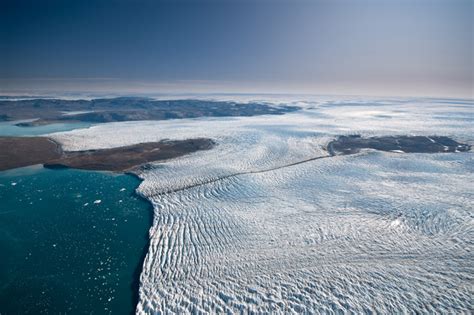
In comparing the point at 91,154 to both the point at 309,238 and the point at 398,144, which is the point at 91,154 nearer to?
the point at 309,238

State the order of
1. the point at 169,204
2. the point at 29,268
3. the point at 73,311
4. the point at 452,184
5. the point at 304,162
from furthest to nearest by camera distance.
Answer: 1. the point at 304,162
2. the point at 452,184
3. the point at 169,204
4. the point at 29,268
5. the point at 73,311

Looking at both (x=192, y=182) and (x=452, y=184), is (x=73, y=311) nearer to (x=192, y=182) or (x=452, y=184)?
(x=192, y=182)

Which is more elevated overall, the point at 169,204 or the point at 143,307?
the point at 169,204

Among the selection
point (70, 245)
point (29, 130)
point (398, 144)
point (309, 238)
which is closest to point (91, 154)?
point (70, 245)

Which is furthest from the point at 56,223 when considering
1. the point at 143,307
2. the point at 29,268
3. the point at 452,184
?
the point at 452,184

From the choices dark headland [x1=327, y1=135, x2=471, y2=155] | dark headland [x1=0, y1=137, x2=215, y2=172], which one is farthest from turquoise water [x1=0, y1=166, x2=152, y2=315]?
dark headland [x1=327, y1=135, x2=471, y2=155]

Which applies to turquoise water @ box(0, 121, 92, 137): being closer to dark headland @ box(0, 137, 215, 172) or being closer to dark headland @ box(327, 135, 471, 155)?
dark headland @ box(0, 137, 215, 172)
